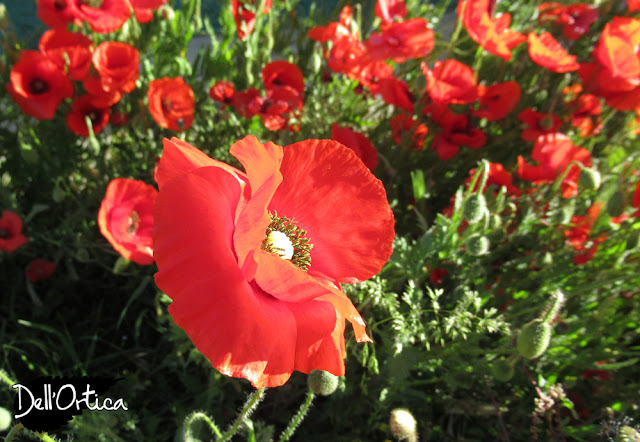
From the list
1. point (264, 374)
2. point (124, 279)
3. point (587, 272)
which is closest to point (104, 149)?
point (124, 279)

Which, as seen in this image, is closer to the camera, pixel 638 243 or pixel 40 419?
pixel 40 419

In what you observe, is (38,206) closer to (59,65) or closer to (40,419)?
(59,65)

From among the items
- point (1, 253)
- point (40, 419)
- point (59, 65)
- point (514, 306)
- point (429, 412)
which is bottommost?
point (429, 412)

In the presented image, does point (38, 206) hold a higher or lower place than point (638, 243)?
lower

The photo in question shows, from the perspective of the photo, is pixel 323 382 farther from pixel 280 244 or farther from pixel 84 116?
pixel 84 116

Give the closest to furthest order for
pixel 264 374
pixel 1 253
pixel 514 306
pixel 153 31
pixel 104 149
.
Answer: pixel 264 374 < pixel 514 306 < pixel 1 253 < pixel 104 149 < pixel 153 31

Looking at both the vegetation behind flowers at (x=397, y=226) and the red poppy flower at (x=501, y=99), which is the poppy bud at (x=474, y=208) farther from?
the red poppy flower at (x=501, y=99)

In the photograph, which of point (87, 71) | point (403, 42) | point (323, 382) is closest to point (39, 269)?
point (87, 71)

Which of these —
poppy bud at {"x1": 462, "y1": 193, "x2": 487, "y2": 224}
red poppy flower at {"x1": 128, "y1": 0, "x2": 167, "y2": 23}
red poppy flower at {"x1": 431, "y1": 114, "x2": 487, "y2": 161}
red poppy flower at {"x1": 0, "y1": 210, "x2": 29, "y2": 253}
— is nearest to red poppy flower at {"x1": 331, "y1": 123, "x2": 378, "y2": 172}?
poppy bud at {"x1": 462, "y1": 193, "x2": 487, "y2": 224}

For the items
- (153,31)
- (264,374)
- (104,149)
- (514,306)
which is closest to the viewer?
(264,374)

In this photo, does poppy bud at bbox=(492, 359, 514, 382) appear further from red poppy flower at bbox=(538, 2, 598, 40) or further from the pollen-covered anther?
red poppy flower at bbox=(538, 2, 598, 40)
